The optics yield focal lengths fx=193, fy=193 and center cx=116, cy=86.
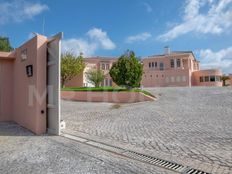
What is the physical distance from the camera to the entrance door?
7266 millimetres

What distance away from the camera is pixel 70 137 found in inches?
270

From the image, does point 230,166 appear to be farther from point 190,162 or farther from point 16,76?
point 16,76

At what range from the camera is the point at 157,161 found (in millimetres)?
4570

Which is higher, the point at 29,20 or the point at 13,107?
the point at 29,20

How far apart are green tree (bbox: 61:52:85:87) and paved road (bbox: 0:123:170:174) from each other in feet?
77.9

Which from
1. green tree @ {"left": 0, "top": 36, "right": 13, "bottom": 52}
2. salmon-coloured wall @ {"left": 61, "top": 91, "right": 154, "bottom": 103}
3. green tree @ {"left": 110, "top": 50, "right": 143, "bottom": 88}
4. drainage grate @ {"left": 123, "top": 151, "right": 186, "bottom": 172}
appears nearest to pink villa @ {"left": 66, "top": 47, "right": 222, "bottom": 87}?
green tree @ {"left": 0, "top": 36, "right": 13, "bottom": 52}

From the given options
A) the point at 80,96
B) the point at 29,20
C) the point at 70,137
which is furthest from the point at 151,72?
the point at 70,137

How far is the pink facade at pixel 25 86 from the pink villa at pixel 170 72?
26461 mm

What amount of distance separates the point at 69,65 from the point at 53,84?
74.5 feet

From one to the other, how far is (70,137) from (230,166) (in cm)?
491

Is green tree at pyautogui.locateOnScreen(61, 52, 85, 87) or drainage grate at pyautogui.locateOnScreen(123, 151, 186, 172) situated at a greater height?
green tree at pyautogui.locateOnScreen(61, 52, 85, 87)

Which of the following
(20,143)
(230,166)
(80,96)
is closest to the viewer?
(230,166)

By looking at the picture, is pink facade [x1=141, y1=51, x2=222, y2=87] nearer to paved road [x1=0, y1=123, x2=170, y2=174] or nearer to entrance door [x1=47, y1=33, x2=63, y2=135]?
entrance door [x1=47, y1=33, x2=63, y2=135]

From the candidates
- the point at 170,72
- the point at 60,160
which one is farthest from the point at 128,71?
the point at 170,72
